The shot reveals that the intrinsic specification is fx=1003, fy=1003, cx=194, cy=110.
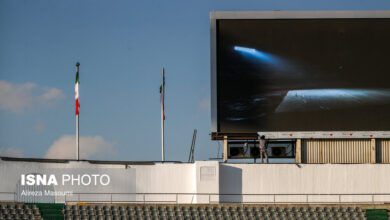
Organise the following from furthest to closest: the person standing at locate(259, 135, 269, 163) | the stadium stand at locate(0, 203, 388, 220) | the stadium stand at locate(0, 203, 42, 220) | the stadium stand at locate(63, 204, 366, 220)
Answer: the person standing at locate(259, 135, 269, 163) < the stadium stand at locate(63, 204, 366, 220) < the stadium stand at locate(0, 203, 388, 220) < the stadium stand at locate(0, 203, 42, 220)

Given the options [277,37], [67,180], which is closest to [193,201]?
[67,180]

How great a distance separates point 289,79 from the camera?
156 feet

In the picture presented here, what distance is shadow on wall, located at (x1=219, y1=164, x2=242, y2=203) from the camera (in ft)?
151

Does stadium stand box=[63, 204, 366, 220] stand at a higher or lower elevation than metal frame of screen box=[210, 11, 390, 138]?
lower

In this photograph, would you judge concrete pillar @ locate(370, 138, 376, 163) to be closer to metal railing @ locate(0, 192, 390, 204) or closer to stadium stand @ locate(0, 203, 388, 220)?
metal railing @ locate(0, 192, 390, 204)

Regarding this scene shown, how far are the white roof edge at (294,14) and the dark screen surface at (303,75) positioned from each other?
0.71 feet

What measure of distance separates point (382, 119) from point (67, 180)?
14979 mm

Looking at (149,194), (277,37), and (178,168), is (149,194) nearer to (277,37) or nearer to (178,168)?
(178,168)

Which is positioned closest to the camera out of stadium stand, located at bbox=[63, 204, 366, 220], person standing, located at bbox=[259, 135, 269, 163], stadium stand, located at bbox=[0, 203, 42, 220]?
stadium stand, located at bbox=[0, 203, 42, 220]

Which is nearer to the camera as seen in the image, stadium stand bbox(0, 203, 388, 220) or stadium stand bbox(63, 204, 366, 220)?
stadium stand bbox(0, 203, 388, 220)

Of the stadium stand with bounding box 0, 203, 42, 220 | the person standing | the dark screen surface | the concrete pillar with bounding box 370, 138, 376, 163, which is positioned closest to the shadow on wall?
the person standing

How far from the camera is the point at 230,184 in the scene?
4606 cm

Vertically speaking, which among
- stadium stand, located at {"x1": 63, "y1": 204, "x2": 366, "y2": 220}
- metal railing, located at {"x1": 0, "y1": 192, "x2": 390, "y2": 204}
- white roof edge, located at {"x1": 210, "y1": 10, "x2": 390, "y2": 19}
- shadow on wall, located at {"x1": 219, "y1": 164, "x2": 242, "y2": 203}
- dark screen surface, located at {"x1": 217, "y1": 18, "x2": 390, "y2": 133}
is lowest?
stadium stand, located at {"x1": 63, "y1": 204, "x2": 366, "y2": 220}

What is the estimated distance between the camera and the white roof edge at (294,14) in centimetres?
4738
